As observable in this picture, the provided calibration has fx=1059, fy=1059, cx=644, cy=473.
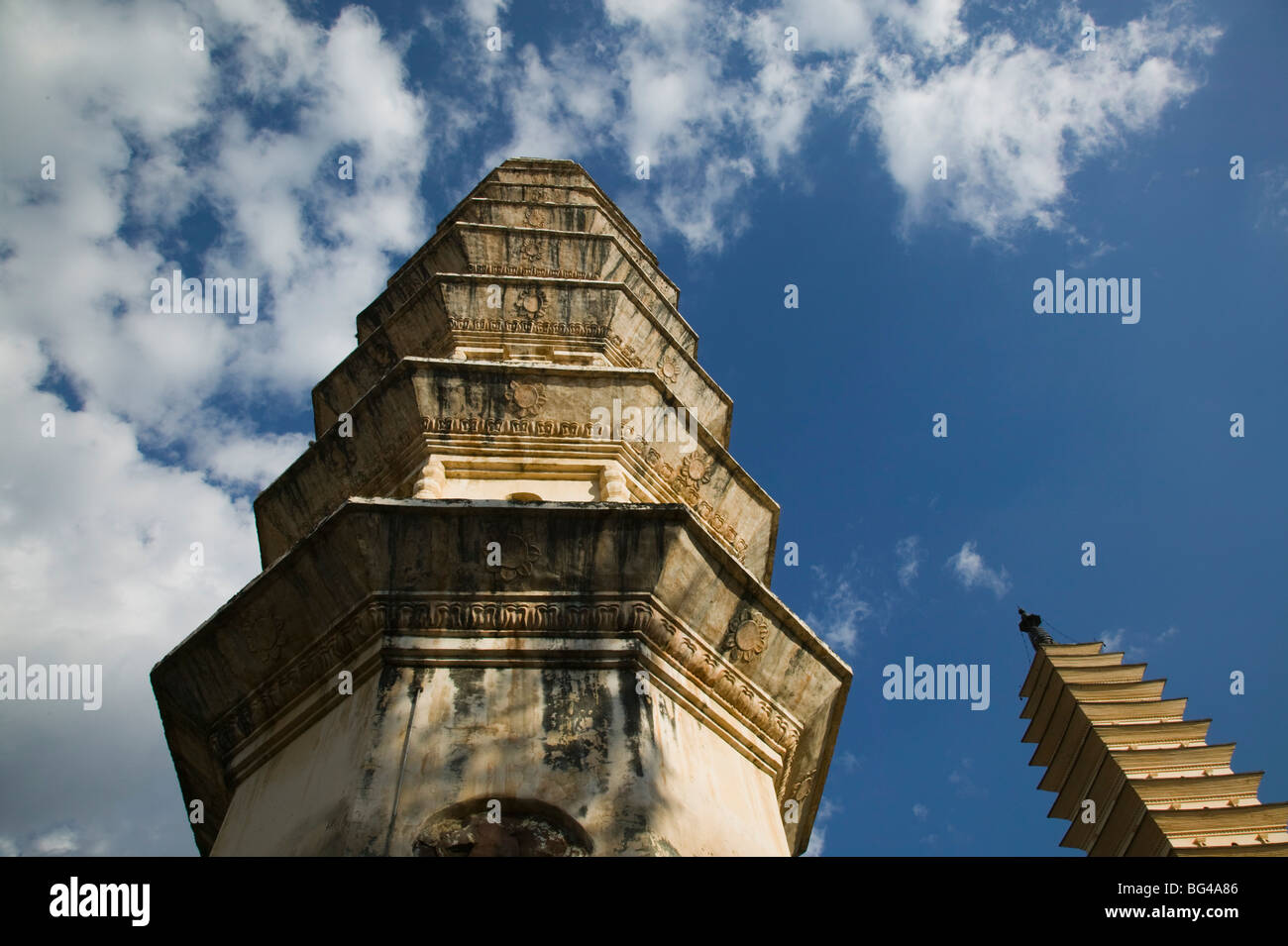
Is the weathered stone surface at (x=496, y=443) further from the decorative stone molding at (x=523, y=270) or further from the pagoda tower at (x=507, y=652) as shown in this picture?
the decorative stone molding at (x=523, y=270)

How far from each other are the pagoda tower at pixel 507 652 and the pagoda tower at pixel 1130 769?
48.0 ft

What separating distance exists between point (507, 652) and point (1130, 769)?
19637mm

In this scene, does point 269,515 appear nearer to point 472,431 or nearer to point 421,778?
point 472,431

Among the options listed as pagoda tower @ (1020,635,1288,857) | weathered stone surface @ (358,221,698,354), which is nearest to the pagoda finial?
pagoda tower @ (1020,635,1288,857)

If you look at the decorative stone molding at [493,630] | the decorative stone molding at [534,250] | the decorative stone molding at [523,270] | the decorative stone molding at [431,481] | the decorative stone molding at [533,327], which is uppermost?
the decorative stone molding at [534,250]

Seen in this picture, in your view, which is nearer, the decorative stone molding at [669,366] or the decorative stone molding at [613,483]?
the decorative stone molding at [613,483]

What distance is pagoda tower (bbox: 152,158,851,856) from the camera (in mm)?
5461

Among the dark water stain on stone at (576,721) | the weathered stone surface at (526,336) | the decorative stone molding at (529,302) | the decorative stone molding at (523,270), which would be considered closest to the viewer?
the dark water stain on stone at (576,721)

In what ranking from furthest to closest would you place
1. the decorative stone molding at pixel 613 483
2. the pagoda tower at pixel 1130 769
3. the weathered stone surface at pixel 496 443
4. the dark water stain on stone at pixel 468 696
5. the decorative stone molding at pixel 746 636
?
the pagoda tower at pixel 1130 769 → the weathered stone surface at pixel 496 443 → the decorative stone molding at pixel 613 483 → the decorative stone molding at pixel 746 636 → the dark water stain on stone at pixel 468 696

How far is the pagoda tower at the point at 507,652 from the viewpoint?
546 cm

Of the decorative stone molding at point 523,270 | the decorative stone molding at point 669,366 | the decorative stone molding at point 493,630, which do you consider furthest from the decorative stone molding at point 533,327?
the decorative stone molding at point 493,630
